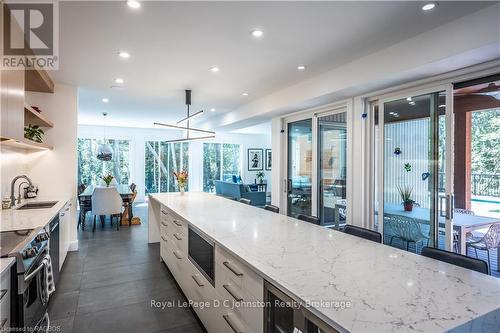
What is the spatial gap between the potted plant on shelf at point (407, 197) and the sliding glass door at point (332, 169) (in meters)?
0.94

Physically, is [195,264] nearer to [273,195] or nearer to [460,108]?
[273,195]

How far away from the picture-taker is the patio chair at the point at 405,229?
3.44 m

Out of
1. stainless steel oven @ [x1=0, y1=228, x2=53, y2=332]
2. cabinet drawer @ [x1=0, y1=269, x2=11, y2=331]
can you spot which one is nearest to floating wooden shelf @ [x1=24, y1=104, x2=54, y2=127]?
stainless steel oven @ [x1=0, y1=228, x2=53, y2=332]

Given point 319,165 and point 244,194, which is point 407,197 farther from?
point 244,194

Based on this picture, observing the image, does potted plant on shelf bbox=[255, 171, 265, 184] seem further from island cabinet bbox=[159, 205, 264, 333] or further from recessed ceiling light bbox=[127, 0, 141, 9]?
recessed ceiling light bbox=[127, 0, 141, 9]

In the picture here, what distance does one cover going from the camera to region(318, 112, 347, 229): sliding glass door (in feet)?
14.7

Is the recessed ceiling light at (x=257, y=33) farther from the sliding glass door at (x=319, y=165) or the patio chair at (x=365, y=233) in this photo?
the sliding glass door at (x=319, y=165)

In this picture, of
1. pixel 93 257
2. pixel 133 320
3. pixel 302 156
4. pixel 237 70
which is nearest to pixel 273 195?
pixel 302 156

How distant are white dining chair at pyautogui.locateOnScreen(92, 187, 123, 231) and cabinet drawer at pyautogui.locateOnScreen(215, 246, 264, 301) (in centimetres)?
472

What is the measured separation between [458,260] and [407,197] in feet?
6.47

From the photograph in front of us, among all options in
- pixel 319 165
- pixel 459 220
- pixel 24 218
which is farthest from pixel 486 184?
pixel 24 218

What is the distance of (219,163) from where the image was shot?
1165 centimetres

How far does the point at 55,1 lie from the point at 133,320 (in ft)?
9.13

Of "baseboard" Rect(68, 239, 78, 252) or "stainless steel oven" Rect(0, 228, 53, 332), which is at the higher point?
"stainless steel oven" Rect(0, 228, 53, 332)
